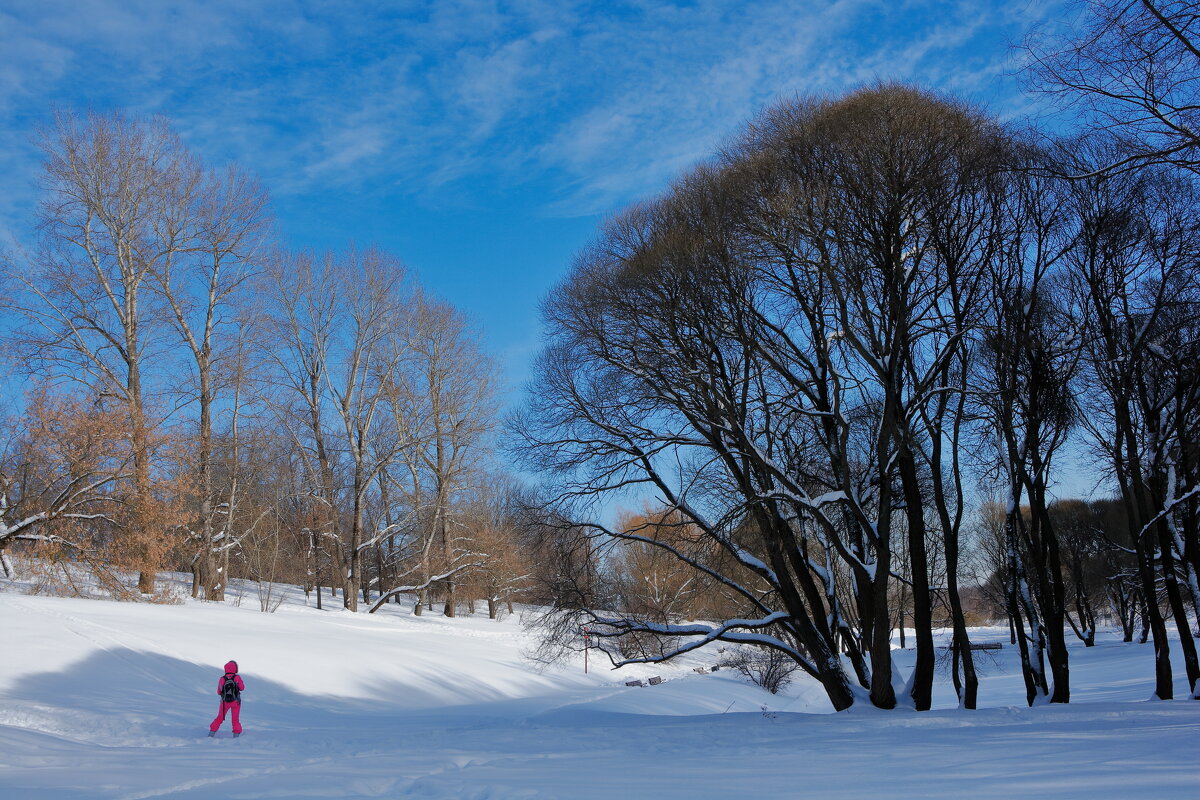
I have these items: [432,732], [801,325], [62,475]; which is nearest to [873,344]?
[801,325]

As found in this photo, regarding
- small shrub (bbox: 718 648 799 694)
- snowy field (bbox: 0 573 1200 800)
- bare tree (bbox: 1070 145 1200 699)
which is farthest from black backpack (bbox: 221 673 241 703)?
bare tree (bbox: 1070 145 1200 699)

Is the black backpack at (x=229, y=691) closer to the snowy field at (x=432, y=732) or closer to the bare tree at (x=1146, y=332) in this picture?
the snowy field at (x=432, y=732)

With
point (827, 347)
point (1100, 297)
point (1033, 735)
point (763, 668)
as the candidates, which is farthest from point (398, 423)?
point (1033, 735)

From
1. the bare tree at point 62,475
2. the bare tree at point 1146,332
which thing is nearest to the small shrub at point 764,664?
the bare tree at point 1146,332

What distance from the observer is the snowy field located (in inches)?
245

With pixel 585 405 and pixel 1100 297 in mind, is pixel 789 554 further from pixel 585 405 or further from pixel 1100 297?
pixel 1100 297

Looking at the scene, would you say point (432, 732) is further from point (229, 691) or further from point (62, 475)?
point (62, 475)

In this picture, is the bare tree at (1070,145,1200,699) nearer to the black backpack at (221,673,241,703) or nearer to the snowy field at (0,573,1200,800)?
the snowy field at (0,573,1200,800)

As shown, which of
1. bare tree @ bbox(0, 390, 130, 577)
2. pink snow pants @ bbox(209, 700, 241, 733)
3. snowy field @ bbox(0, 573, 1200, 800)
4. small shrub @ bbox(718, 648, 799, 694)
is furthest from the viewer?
bare tree @ bbox(0, 390, 130, 577)

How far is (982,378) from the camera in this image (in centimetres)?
1505

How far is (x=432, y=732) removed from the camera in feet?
41.5

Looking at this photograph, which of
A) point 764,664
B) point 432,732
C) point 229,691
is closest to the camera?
point 229,691

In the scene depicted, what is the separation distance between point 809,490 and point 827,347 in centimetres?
383

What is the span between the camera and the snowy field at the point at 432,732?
623 cm
